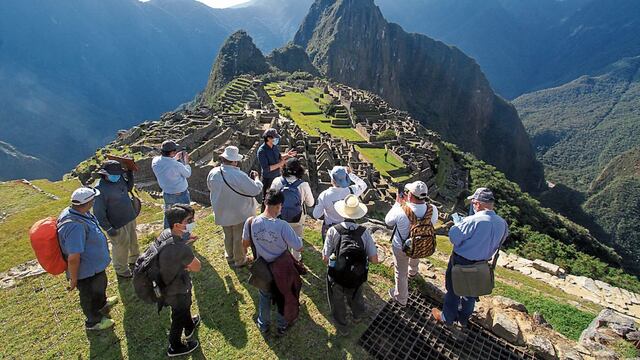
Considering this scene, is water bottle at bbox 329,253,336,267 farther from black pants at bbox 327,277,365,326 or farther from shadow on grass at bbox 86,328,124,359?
shadow on grass at bbox 86,328,124,359

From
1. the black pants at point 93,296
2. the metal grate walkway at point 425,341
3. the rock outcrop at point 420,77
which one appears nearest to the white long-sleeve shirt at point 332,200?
the metal grate walkway at point 425,341

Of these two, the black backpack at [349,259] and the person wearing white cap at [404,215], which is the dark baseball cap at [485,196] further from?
the black backpack at [349,259]

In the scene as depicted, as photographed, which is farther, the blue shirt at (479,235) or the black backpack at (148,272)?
the blue shirt at (479,235)

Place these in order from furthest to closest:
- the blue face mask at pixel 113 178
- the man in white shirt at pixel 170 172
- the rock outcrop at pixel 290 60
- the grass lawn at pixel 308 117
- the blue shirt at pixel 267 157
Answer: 1. the rock outcrop at pixel 290 60
2. the grass lawn at pixel 308 117
3. the blue shirt at pixel 267 157
4. the man in white shirt at pixel 170 172
5. the blue face mask at pixel 113 178

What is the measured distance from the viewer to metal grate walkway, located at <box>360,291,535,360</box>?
222 inches

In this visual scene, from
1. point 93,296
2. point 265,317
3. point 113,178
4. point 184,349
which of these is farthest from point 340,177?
point 93,296

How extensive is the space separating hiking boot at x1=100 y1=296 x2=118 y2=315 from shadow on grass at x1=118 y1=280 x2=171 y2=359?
0.13 meters

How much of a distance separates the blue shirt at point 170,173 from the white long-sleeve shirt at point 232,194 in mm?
817

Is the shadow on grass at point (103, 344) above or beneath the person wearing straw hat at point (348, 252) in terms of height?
beneath

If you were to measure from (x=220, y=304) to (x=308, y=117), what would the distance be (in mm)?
52534

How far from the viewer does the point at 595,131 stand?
13800cm

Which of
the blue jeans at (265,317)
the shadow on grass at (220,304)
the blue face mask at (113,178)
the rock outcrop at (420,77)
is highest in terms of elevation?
the blue face mask at (113,178)

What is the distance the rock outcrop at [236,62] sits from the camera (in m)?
109

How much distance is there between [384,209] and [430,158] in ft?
71.3
